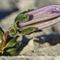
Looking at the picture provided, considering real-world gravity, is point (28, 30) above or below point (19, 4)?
above

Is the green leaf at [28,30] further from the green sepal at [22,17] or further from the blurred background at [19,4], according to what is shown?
the blurred background at [19,4]

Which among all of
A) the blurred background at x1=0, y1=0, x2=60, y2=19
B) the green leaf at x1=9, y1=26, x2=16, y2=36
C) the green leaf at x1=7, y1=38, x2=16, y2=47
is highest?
the green leaf at x1=9, y1=26, x2=16, y2=36

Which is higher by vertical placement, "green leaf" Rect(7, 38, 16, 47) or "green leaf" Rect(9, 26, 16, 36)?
"green leaf" Rect(9, 26, 16, 36)

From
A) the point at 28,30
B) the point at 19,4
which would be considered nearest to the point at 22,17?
the point at 28,30

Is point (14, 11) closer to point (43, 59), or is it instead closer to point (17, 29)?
point (17, 29)

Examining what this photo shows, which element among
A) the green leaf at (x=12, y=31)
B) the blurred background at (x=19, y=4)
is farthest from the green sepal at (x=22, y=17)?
the blurred background at (x=19, y=4)

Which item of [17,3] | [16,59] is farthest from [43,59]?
[17,3]

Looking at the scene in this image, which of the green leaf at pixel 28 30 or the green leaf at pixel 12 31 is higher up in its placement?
the green leaf at pixel 12 31

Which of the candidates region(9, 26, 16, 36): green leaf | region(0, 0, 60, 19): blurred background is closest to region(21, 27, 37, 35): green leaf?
region(9, 26, 16, 36): green leaf

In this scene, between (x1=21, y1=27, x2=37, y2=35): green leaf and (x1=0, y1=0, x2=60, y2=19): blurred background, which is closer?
(x1=21, y1=27, x2=37, y2=35): green leaf

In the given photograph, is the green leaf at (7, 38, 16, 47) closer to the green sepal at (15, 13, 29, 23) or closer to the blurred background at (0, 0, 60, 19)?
the green sepal at (15, 13, 29, 23)

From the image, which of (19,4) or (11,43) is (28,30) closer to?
(11,43)
